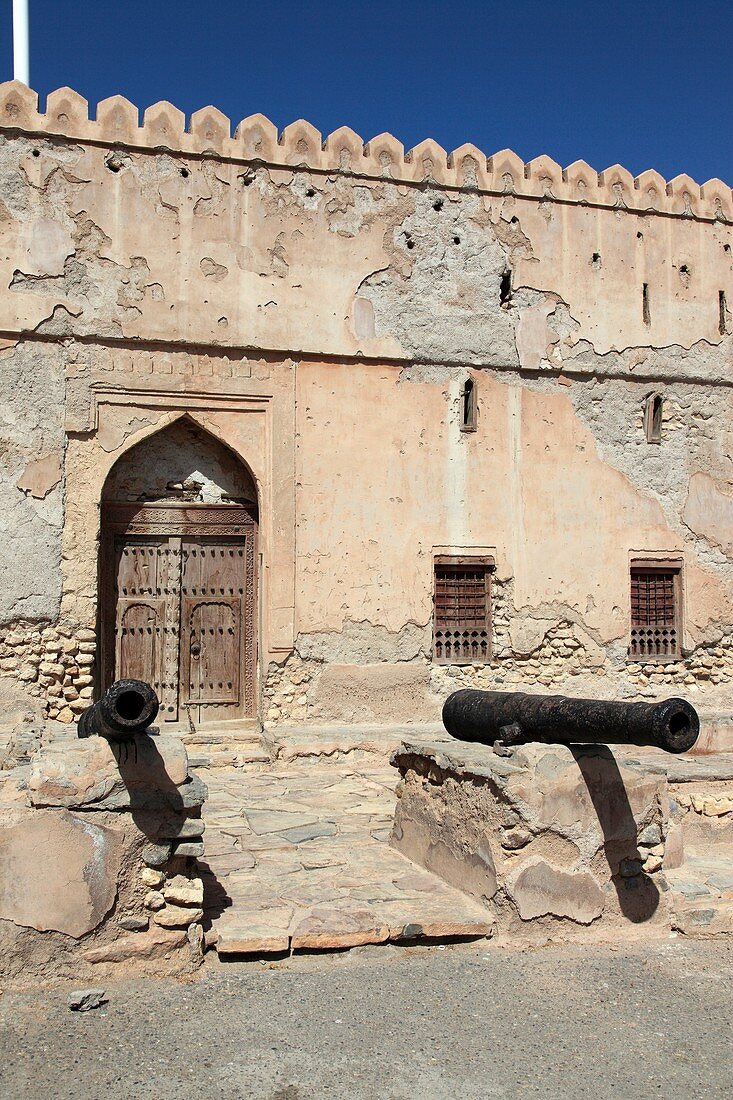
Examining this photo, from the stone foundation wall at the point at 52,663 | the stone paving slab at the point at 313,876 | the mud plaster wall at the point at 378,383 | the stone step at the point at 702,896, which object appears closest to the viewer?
the stone paving slab at the point at 313,876

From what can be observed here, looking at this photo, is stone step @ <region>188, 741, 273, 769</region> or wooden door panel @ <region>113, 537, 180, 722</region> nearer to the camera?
stone step @ <region>188, 741, 273, 769</region>

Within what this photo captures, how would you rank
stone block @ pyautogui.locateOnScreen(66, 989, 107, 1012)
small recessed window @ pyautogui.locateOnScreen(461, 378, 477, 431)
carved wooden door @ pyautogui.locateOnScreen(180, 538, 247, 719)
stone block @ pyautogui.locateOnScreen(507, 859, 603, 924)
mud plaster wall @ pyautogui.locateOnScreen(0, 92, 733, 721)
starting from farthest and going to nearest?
small recessed window @ pyautogui.locateOnScreen(461, 378, 477, 431) → carved wooden door @ pyautogui.locateOnScreen(180, 538, 247, 719) → mud plaster wall @ pyautogui.locateOnScreen(0, 92, 733, 721) → stone block @ pyautogui.locateOnScreen(507, 859, 603, 924) → stone block @ pyautogui.locateOnScreen(66, 989, 107, 1012)

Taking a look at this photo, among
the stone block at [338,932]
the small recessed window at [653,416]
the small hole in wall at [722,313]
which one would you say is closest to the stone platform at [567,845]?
the stone block at [338,932]

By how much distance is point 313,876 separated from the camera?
593 cm

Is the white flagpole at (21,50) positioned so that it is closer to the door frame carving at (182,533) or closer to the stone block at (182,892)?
the door frame carving at (182,533)

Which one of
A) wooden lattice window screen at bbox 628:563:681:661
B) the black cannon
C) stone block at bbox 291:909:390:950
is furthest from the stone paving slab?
Result: wooden lattice window screen at bbox 628:563:681:661

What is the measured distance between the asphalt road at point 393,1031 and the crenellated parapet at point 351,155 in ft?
27.4

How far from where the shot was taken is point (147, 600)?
10.2 m

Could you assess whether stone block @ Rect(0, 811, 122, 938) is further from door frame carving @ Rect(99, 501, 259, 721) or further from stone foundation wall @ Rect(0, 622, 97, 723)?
door frame carving @ Rect(99, 501, 259, 721)

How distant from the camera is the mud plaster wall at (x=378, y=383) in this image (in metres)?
9.66

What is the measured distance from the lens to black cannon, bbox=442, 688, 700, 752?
4527 mm

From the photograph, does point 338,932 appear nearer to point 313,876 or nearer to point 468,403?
point 313,876

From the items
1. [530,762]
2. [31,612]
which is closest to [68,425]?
[31,612]

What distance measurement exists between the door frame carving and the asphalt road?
5868 millimetres
